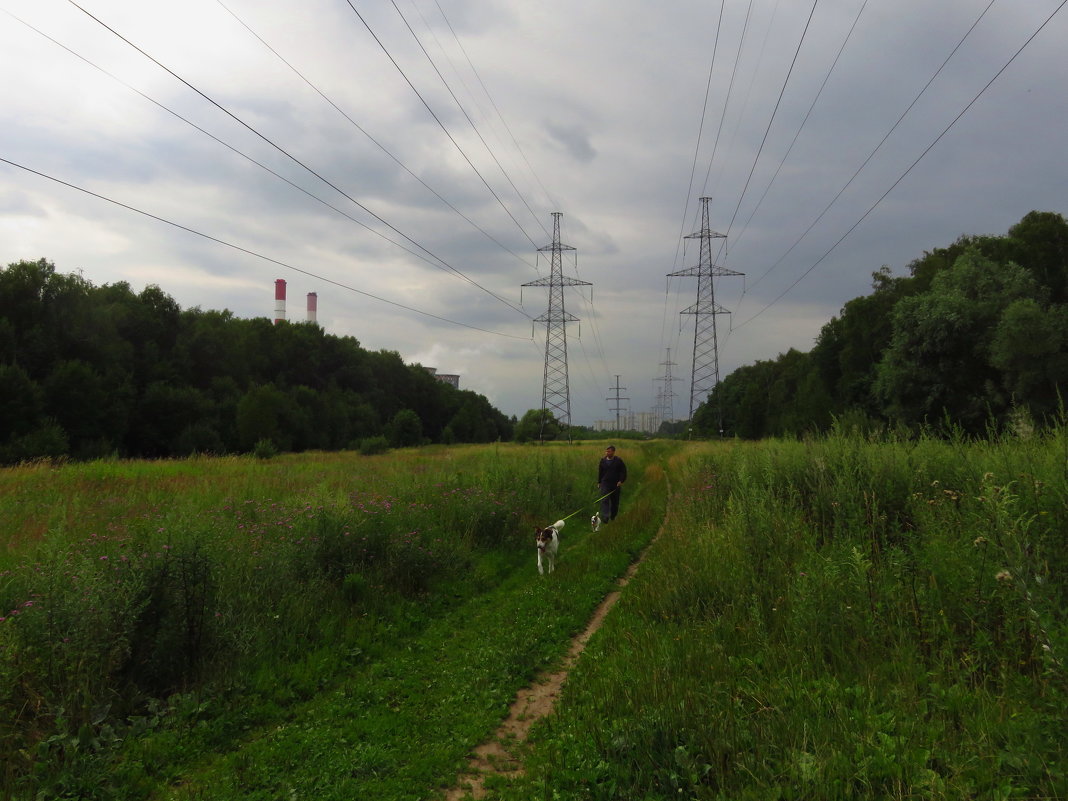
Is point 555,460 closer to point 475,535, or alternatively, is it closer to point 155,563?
point 475,535

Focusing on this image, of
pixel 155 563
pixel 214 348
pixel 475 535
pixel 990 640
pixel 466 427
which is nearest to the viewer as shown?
pixel 990 640

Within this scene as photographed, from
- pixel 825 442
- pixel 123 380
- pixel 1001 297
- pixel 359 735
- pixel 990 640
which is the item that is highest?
pixel 1001 297

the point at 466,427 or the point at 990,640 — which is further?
the point at 466,427

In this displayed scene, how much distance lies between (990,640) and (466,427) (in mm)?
88242

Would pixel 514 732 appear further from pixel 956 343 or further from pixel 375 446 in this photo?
pixel 375 446

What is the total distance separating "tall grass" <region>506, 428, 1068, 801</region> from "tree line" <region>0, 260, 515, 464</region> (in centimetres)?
2796

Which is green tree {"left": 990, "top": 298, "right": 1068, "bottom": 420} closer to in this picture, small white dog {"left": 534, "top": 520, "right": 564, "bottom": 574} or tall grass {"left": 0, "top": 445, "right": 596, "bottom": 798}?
small white dog {"left": 534, "top": 520, "right": 564, "bottom": 574}

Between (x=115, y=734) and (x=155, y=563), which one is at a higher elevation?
(x=155, y=563)

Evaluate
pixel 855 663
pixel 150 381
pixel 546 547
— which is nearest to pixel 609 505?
pixel 546 547

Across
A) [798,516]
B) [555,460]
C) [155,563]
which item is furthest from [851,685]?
[555,460]

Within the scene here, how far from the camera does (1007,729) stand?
10.1ft

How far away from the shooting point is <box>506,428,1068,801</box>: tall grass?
9.95 ft

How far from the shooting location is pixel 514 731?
500cm

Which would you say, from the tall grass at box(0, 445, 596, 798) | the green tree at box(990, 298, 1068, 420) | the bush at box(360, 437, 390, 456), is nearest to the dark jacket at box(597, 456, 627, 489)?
the tall grass at box(0, 445, 596, 798)
